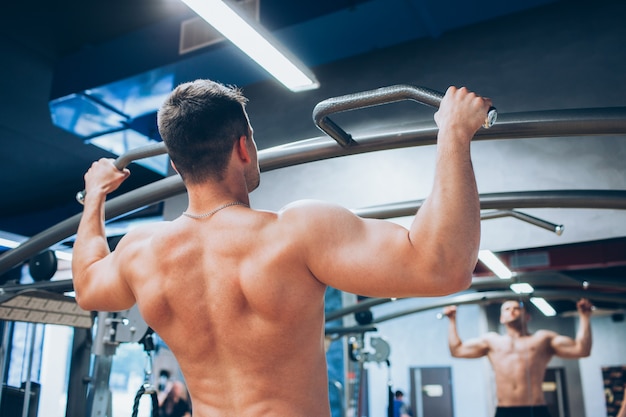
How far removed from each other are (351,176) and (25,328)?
8.75ft

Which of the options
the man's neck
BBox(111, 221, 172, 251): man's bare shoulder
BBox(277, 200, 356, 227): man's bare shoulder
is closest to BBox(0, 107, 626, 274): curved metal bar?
the man's neck

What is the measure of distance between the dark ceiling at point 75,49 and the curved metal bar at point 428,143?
1.64 feet

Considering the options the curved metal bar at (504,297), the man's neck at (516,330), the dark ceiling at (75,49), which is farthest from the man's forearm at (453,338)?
the dark ceiling at (75,49)

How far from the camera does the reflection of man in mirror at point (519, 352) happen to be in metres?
2.68

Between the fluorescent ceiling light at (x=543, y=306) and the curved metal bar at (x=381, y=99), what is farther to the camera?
the fluorescent ceiling light at (x=543, y=306)

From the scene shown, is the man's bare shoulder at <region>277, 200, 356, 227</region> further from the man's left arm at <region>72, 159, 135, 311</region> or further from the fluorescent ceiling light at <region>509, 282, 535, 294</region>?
the fluorescent ceiling light at <region>509, 282, 535, 294</region>

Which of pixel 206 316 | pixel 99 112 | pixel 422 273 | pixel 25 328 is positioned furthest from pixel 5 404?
pixel 422 273

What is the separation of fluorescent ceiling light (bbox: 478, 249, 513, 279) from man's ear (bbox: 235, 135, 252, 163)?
2077 millimetres

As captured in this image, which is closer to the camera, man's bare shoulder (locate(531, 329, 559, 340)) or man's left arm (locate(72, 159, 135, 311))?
man's left arm (locate(72, 159, 135, 311))

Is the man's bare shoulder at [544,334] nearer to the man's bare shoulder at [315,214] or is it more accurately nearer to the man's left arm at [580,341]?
the man's left arm at [580,341]

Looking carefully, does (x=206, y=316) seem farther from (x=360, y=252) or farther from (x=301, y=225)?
(x=360, y=252)

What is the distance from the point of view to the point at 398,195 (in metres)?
3.75

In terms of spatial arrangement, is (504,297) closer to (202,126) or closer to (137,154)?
(137,154)

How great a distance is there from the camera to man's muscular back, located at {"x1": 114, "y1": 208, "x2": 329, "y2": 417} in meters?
1.31
